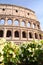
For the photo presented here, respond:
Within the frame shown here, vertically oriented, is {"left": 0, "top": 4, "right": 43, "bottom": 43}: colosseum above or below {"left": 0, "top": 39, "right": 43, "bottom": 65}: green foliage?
above

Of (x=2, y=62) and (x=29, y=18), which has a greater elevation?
(x=29, y=18)

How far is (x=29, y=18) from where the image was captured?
97.1 ft

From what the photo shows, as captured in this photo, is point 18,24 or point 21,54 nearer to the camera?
point 21,54

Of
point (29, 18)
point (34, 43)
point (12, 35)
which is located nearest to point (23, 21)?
point (29, 18)

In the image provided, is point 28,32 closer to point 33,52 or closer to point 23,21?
point 23,21

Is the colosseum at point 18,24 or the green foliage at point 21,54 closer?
the green foliage at point 21,54

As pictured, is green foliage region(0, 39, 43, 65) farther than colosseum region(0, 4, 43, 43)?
No

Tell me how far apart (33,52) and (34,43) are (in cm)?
72

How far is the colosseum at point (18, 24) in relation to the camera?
2616 cm

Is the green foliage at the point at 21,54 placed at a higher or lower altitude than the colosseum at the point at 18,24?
lower

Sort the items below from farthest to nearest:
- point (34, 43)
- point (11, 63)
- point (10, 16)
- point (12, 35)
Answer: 1. point (10, 16)
2. point (12, 35)
3. point (34, 43)
4. point (11, 63)

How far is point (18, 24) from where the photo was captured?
27.6 m

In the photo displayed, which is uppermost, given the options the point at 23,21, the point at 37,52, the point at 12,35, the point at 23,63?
the point at 23,21

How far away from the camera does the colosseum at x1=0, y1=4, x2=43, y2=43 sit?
26.2 metres
